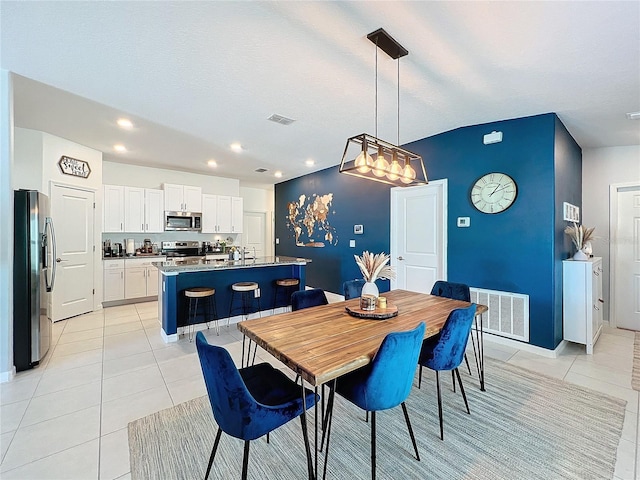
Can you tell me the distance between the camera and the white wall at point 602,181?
4070mm

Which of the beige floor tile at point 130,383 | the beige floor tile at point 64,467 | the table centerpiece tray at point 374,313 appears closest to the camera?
the beige floor tile at point 64,467

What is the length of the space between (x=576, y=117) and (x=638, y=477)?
3376 millimetres

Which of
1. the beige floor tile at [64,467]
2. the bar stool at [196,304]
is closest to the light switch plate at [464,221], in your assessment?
the bar stool at [196,304]

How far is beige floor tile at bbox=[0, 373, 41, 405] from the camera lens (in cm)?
230

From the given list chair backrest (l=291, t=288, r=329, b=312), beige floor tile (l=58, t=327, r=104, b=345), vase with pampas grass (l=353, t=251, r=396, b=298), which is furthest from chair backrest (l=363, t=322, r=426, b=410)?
beige floor tile (l=58, t=327, r=104, b=345)

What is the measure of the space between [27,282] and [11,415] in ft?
4.09

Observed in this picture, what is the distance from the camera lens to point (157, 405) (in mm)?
2244

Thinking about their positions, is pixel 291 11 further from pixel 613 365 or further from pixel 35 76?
pixel 613 365

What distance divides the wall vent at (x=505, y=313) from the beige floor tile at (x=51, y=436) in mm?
4023

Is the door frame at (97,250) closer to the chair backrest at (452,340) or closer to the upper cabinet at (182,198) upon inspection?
the upper cabinet at (182,198)

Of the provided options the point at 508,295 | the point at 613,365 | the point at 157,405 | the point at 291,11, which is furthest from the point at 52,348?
the point at 613,365

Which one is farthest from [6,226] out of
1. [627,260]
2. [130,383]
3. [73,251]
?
[627,260]

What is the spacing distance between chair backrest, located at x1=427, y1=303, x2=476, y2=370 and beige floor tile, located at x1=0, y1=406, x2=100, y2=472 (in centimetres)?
236

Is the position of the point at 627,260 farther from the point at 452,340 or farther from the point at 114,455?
the point at 114,455
